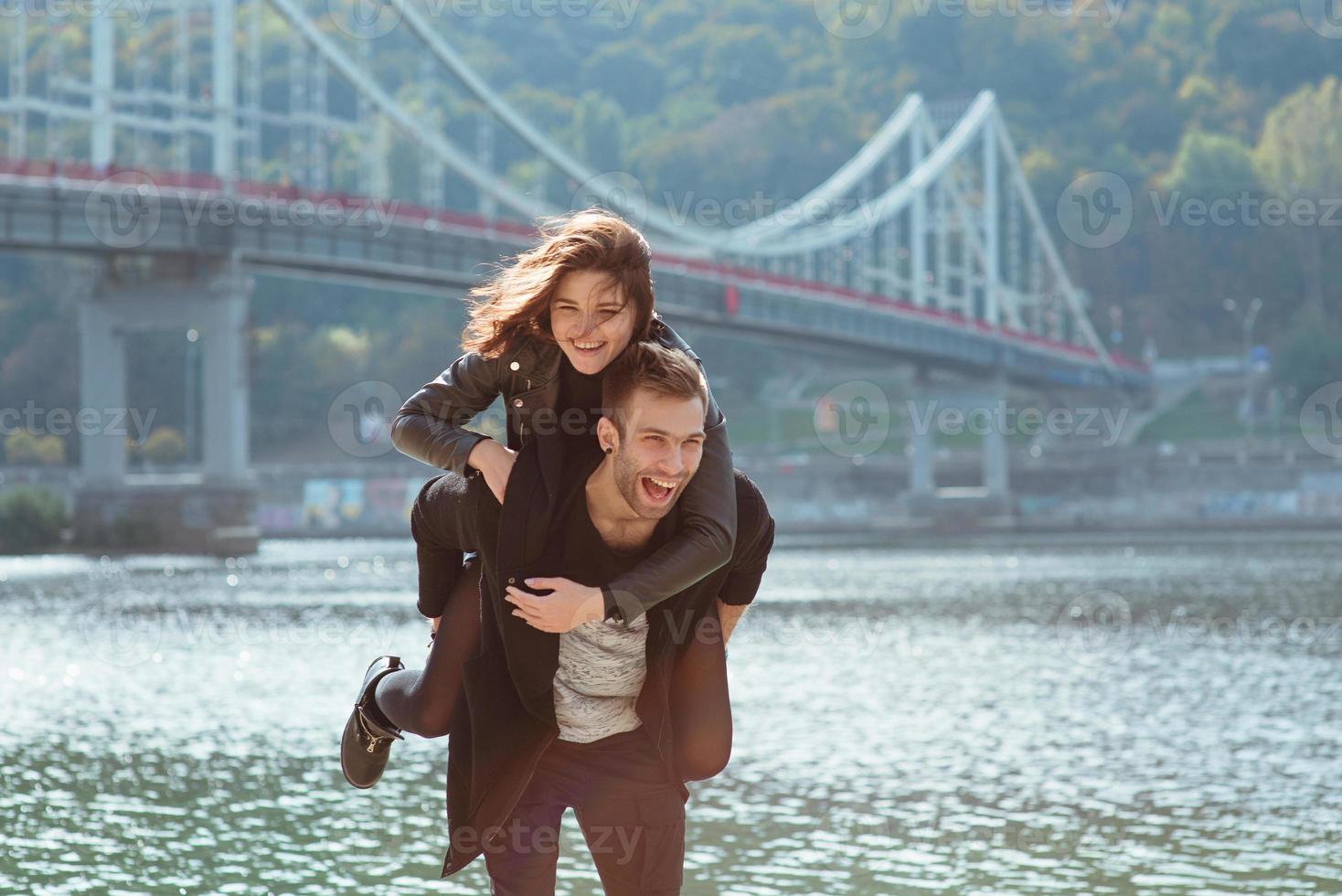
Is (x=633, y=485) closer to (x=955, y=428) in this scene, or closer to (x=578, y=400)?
(x=578, y=400)

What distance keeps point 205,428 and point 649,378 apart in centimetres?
4469

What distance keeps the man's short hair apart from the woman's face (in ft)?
0.16

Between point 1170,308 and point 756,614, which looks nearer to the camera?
point 756,614

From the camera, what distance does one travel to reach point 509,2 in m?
92.0

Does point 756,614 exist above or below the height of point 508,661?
below

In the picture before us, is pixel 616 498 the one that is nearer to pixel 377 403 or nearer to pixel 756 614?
pixel 756 614

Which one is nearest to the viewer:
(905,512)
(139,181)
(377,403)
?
(139,181)

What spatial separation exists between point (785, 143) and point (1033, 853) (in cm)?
9192

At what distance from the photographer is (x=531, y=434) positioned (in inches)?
138

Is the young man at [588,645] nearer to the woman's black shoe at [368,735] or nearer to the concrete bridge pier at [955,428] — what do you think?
the woman's black shoe at [368,735]

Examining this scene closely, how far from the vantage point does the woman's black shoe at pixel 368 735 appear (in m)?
3.80

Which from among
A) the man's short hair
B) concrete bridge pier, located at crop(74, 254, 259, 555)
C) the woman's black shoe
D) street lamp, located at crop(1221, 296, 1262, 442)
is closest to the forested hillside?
street lamp, located at crop(1221, 296, 1262, 442)

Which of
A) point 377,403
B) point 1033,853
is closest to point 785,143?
point 377,403

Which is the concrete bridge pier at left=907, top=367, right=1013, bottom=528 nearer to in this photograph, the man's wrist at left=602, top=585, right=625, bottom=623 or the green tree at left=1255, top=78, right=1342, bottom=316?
the green tree at left=1255, top=78, right=1342, bottom=316
